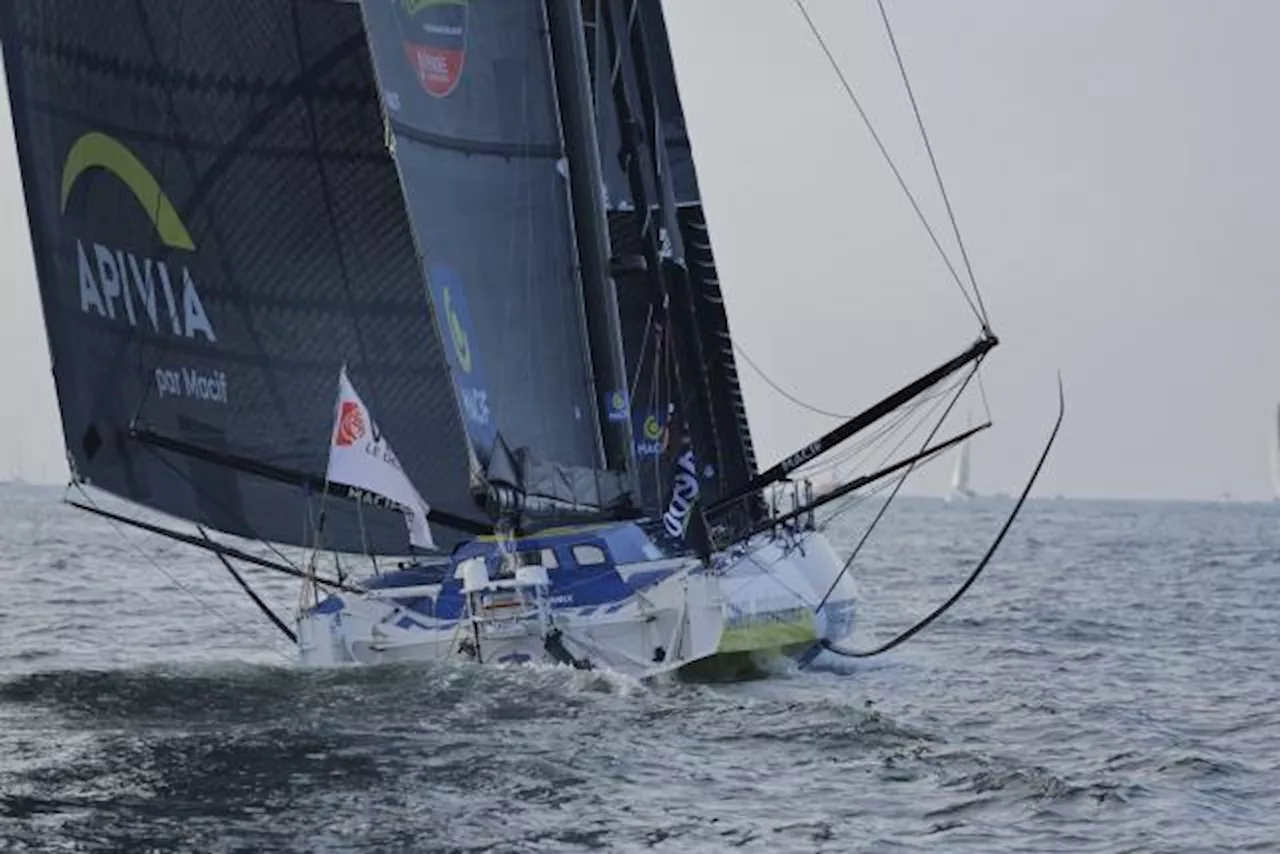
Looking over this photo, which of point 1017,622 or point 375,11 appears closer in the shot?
point 375,11

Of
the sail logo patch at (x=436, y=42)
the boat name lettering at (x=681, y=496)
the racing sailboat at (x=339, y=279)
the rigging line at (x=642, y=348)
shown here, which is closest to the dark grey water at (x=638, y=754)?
the racing sailboat at (x=339, y=279)

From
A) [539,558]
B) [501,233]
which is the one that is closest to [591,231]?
[501,233]

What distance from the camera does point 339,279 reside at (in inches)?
985

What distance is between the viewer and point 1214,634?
1239 inches

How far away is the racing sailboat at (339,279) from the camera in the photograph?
22.8 metres

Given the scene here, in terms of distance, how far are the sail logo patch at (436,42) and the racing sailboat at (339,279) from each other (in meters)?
0.03

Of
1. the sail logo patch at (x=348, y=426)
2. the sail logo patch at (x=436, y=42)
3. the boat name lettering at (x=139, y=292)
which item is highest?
the sail logo patch at (x=436, y=42)

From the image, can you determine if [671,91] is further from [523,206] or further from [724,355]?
[523,206]

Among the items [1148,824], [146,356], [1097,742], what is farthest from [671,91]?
[1148,824]

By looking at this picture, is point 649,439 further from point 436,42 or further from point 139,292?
point 436,42

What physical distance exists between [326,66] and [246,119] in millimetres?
1003

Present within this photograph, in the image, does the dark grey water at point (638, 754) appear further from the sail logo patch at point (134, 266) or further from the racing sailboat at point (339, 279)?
the sail logo patch at point (134, 266)

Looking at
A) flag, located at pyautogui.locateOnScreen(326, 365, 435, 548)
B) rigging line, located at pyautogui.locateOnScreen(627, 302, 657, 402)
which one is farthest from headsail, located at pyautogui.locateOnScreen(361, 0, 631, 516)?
rigging line, located at pyautogui.locateOnScreen(627, 302, 657, 402)

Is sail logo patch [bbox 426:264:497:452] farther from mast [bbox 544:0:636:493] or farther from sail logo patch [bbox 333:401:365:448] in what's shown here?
mast [bbox 544:0:636:493]
